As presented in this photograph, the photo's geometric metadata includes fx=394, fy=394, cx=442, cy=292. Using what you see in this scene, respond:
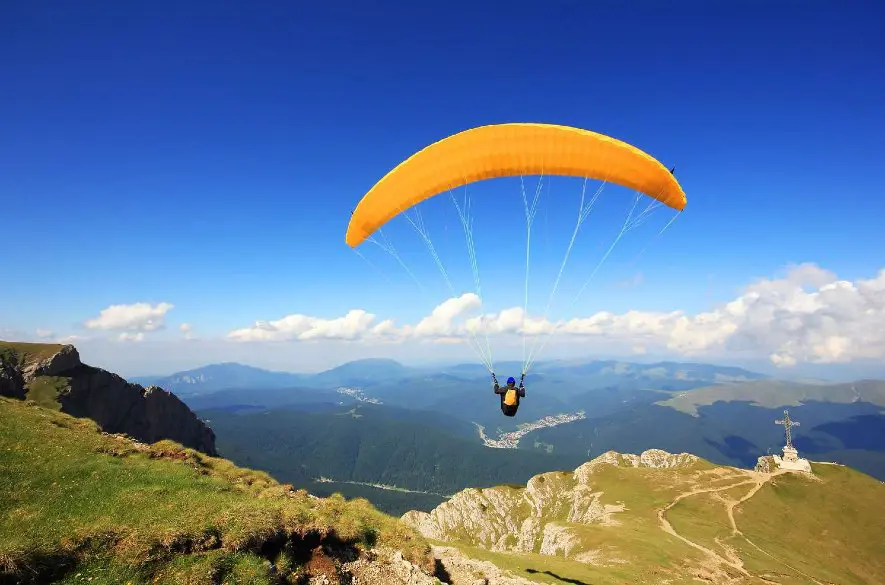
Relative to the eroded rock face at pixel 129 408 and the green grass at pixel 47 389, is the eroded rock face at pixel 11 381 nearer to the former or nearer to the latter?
the green grass at pixel 47 389

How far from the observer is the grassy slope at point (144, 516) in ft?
39.7

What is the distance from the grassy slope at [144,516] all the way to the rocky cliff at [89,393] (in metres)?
51.9

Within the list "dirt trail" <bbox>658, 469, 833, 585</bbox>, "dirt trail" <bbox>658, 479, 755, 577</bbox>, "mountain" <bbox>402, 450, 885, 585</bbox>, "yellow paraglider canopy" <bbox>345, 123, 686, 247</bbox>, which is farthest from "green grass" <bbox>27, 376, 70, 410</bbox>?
"dirt trail" <bbox>658, 469, 833, 585</bbox>

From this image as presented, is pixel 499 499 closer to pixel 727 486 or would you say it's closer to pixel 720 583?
pixel 727 486

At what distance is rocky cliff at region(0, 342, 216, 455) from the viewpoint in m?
67.7

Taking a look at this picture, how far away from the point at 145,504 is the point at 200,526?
3546 millimetres

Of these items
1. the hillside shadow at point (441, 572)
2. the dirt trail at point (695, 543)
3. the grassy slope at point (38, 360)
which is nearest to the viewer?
the hillside shadow at point (441, 572)

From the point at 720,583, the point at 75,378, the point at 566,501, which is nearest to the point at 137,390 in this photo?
the point at 75,378

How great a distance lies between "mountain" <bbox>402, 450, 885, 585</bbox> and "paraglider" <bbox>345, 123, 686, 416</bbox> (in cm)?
2288

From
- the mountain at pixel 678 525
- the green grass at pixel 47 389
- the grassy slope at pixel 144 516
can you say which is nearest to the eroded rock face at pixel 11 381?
the green grass at pixel 47 389

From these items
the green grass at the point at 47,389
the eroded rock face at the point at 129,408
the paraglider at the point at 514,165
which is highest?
the paraglider at the point at 514,165

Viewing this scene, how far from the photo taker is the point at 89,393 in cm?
8175

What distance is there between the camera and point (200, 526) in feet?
46.4

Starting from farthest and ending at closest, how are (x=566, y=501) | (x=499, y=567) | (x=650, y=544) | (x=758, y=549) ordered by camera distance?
(x=566, y=501) < (x=758, y=549) < (x=650, y=544) < (x=499, y=567)
